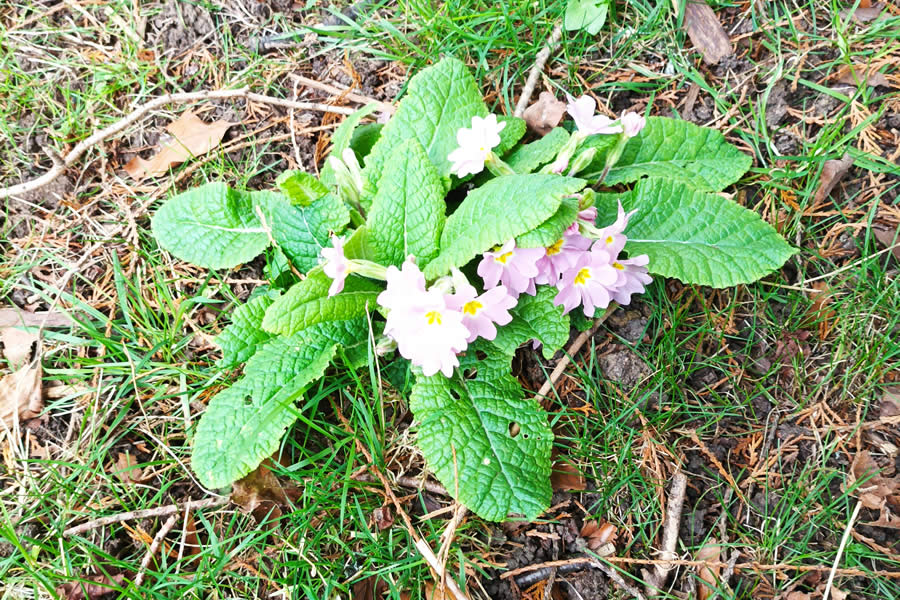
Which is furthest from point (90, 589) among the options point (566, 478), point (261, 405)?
point (566, 478)

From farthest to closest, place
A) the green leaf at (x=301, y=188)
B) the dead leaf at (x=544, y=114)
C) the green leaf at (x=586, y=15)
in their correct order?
the green leaf at (x=586, y=15) < the dead leaf at (x=544, y=114) < the green leaf at (x=301, y=188)

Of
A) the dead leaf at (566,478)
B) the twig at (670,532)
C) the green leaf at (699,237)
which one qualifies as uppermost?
the green leaf at (699,237)

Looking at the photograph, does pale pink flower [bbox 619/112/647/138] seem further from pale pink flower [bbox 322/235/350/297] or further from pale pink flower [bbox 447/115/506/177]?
pale pink flower [bbox 322/235/350/297]

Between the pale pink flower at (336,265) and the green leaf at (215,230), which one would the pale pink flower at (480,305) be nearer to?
the pale pink flower at (336,265)

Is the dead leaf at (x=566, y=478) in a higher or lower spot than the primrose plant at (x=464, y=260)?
→ lower

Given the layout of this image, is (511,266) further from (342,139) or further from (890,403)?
(890,403)

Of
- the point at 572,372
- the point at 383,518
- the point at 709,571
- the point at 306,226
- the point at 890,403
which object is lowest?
the point at 709,571

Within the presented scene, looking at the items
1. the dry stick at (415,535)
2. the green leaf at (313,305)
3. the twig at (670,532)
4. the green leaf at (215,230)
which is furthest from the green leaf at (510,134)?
the twig at (670,532)
